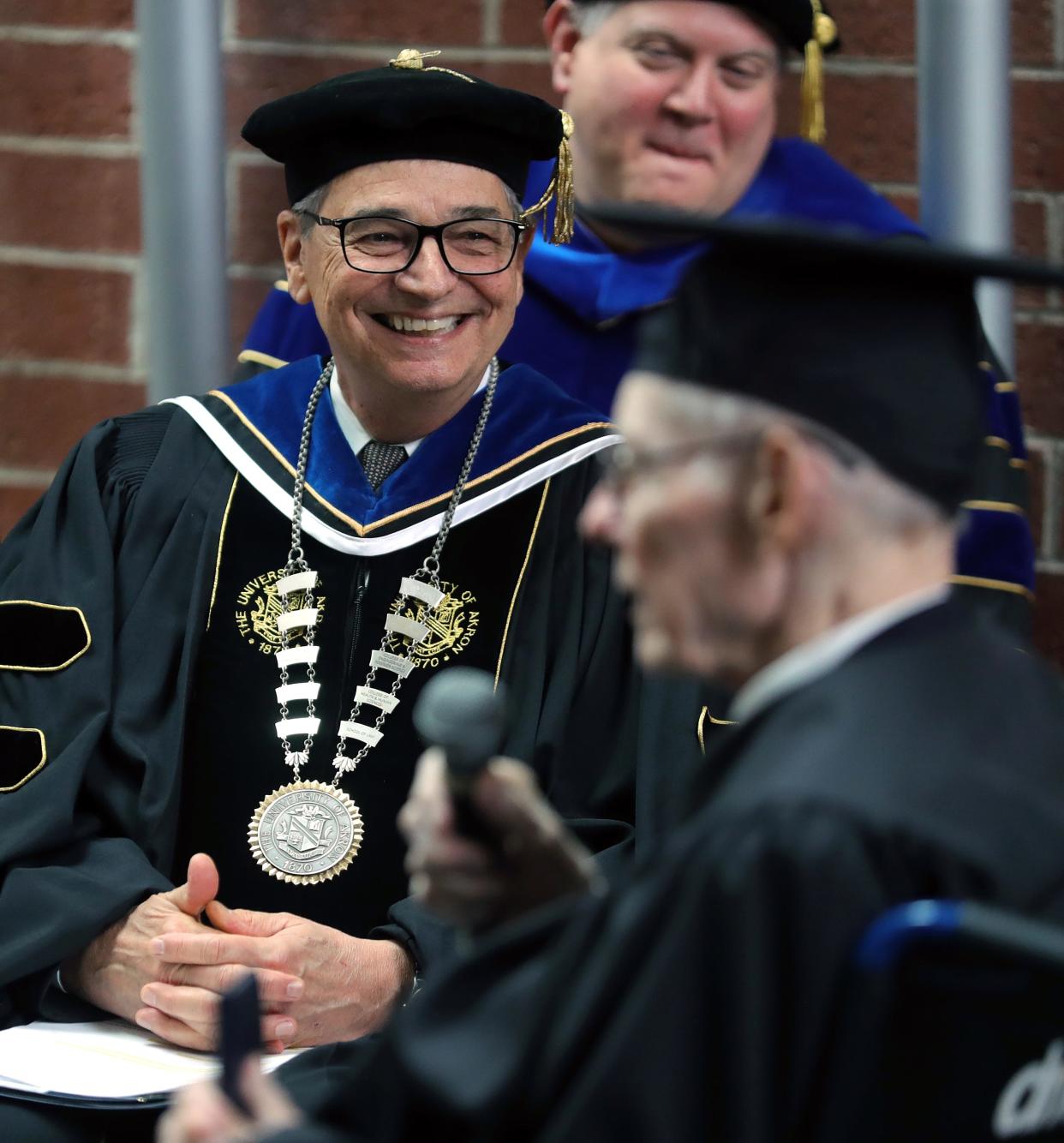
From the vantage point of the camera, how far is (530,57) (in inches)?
116

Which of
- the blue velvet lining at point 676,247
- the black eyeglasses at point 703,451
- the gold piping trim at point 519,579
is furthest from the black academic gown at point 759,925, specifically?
the blue velvet lining at point 676,247

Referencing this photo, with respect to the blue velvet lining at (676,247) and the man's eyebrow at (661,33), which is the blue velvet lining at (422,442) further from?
the man's eyebrow at (661,33)

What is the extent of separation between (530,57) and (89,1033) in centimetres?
169

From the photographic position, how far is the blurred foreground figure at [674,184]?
2486mm

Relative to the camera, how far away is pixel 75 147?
10.00 ft

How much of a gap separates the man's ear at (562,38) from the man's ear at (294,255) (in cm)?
55

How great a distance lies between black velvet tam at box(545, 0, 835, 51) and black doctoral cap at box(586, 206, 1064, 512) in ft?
4.76

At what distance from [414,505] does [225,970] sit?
637 millimetres

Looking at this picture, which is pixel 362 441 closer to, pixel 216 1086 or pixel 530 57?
pixel 530 57

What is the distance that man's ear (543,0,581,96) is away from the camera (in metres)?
2.71

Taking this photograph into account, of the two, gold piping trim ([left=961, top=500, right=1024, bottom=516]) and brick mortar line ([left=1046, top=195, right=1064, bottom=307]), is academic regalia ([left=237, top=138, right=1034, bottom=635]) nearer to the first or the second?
gold piping trim ([left=961, top=500, right=1024, bottom=516])

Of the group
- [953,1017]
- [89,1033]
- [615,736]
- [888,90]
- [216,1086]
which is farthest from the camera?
[888,90]

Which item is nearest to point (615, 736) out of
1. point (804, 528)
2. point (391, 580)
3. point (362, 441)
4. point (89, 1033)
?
point (391, 580)

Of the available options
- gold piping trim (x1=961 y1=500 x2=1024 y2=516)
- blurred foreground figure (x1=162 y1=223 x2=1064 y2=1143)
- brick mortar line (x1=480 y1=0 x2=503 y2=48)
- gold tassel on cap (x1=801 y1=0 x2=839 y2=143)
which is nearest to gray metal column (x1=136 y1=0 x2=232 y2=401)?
brick mortar line (x1=480 y1=0 x2=503 y2=48)
